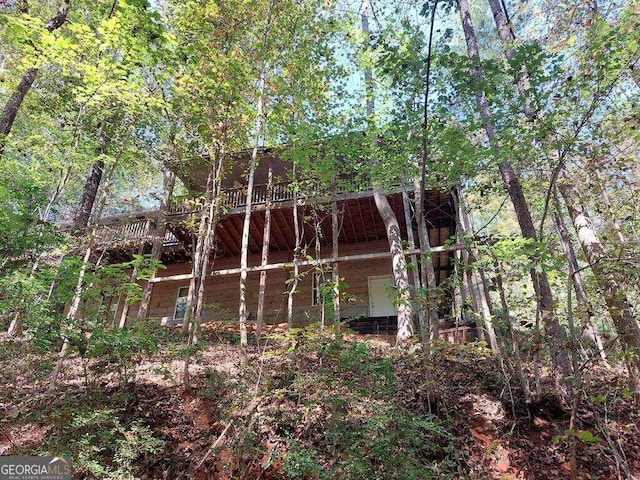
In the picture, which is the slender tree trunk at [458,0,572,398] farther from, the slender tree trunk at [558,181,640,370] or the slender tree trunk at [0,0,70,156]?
the slender tree trunk at [0,0,70,156]

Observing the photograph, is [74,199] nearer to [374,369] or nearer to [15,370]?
[15,370]

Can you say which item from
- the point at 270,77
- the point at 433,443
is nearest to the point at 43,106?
the point at 270,77

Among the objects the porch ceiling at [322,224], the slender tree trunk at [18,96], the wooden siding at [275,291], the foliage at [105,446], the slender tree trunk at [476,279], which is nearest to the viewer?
the foliage at [105,446]

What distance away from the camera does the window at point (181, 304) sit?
12.9 m

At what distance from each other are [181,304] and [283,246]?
4.41m

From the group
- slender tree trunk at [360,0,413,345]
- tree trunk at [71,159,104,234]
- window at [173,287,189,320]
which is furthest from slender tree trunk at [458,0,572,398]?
window at [173,287,189,320]

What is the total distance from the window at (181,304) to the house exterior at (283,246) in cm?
3

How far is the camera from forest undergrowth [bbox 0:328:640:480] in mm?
3729

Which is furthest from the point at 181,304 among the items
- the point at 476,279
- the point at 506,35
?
the point at 506,35

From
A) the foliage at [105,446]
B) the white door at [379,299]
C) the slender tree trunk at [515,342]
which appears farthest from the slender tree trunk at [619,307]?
the white door at [379,299]

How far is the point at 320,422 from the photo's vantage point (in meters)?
4.46

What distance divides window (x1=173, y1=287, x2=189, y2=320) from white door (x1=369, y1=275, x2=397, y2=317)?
6757mm

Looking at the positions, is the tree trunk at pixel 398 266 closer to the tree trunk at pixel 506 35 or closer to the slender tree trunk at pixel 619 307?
the slender tree trunk at pixel 619 307

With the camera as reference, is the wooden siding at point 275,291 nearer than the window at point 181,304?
Yes
